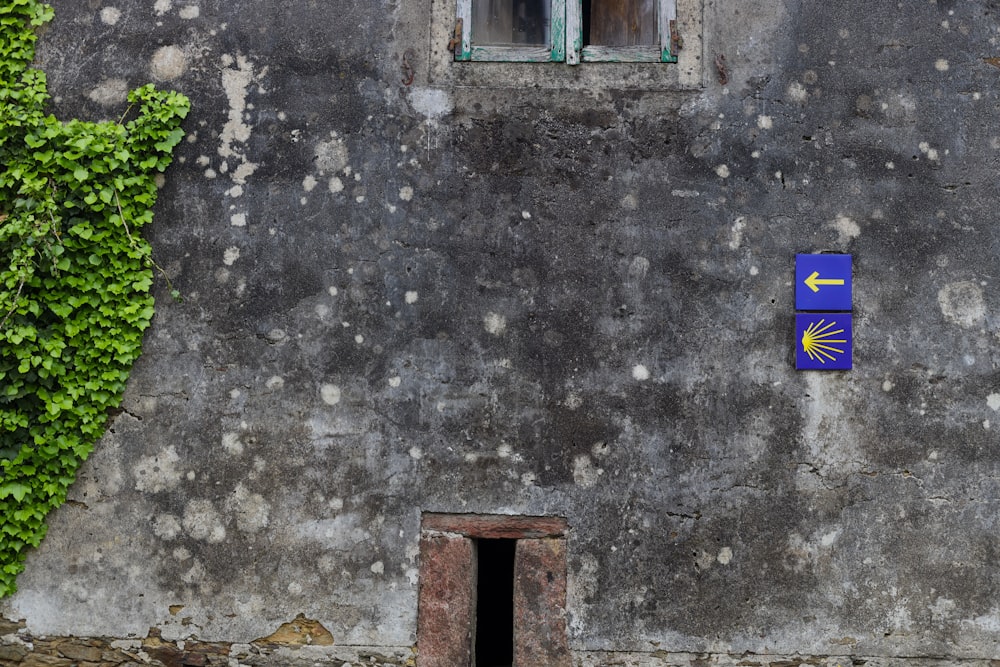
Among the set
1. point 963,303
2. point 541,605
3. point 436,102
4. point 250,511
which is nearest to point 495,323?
point 436,102

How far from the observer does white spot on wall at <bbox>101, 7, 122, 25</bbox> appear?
4.84 meters

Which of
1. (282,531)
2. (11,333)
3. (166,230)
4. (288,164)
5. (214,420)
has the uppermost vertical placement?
(288,164)

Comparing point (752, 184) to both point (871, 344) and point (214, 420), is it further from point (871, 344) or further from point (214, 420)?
point (214, 420)

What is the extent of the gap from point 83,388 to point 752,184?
3.75m

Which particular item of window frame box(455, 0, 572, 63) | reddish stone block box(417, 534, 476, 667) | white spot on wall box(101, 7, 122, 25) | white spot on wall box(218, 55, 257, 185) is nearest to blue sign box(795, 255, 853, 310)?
window frame box(455, 0, 572, 63)

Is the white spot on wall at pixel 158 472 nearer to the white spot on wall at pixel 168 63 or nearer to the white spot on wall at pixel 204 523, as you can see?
the white spot on wall at pixel 204 523

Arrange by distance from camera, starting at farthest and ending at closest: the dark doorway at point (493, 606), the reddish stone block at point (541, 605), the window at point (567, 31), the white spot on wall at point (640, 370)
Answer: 1. the dark doorway at point (493, 606)
2. the window at point (567, 31)
3. the white spot on wall at point (640, 370)
4. the reddish stone block at point (541, 605)

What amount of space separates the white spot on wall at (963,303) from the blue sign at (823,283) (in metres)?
0.50

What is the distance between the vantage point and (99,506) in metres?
4.70

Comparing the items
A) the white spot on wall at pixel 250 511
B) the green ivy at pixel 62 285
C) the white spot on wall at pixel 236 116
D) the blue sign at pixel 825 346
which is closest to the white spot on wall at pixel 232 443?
the white spot on wall at pixel 250 511

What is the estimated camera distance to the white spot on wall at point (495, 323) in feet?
15.3

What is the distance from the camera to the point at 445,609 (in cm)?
457

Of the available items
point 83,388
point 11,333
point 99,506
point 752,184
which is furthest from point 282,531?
point 752,184

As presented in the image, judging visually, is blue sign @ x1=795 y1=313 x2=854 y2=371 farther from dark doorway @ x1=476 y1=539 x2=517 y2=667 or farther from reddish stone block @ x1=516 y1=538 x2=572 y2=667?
dark doorway @ x1=476 y1=539 x2=517 y2=667
